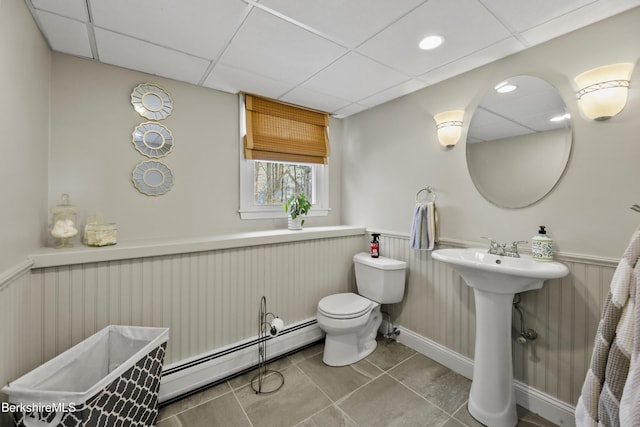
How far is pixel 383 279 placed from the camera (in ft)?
7.41

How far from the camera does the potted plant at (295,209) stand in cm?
249

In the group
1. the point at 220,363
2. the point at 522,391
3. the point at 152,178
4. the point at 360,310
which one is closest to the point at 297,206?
the point at 360,310

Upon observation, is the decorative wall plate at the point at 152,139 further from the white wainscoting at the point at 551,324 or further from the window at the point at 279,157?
the white wainscoting at the point at 551,324

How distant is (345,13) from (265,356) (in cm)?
236

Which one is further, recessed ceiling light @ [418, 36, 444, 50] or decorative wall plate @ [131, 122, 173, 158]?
decorative wall plate @ [131, 122, 173, 158]

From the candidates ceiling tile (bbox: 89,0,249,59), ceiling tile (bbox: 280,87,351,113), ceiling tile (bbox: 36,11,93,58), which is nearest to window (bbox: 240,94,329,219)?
ceiling tile (bbox: 280,87,351,113)

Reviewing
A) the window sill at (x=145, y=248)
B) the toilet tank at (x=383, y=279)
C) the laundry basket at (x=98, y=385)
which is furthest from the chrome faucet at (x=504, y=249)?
the laundry basket at (x=98, y=385)

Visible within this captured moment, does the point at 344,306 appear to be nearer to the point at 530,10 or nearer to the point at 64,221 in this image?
the point at 64,221

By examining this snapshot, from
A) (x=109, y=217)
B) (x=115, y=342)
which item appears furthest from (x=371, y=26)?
(x=115, y=342)

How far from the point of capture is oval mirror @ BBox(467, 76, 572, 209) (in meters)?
1.55

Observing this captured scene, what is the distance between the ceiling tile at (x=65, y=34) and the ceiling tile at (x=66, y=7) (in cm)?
4

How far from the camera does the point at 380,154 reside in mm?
2590

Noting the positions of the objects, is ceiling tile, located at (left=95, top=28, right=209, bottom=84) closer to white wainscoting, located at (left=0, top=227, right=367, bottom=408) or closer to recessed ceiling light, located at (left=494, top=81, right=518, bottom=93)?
white wainscoting, located at (left=0, top=227, right=367, bottom=408)

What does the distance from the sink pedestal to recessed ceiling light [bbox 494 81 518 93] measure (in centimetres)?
133
